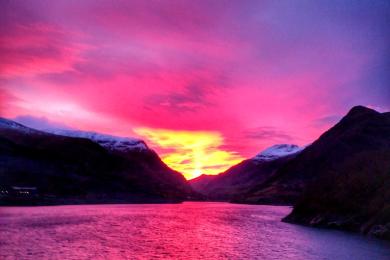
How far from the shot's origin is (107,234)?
86375 millimetres

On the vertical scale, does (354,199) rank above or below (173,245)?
above

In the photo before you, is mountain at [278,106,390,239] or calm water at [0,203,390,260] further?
mountain at [278,106,390,239]

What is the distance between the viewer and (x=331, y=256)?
63.5 m

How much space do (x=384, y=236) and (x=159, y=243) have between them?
4560 cm

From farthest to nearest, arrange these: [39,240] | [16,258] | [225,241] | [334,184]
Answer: [334,184] < [225,241] < [39,240] < [16,258]

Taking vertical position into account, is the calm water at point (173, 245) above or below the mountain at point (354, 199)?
below

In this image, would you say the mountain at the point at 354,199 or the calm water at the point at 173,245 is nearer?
the calm water at the point at 173,245

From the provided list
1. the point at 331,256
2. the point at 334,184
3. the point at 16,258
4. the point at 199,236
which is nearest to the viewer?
the point at 16,258

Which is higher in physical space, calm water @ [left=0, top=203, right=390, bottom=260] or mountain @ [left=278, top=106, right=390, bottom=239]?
mountain @ [left=278, top=106, right=390, bottom=239]

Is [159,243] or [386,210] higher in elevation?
[386,210]

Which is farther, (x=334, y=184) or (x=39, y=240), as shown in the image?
(x=334, y=184)

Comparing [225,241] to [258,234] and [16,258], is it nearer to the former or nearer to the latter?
[258,234]

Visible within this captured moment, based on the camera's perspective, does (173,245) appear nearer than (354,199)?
Yes

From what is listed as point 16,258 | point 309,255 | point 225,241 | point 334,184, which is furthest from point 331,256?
point 334,184
